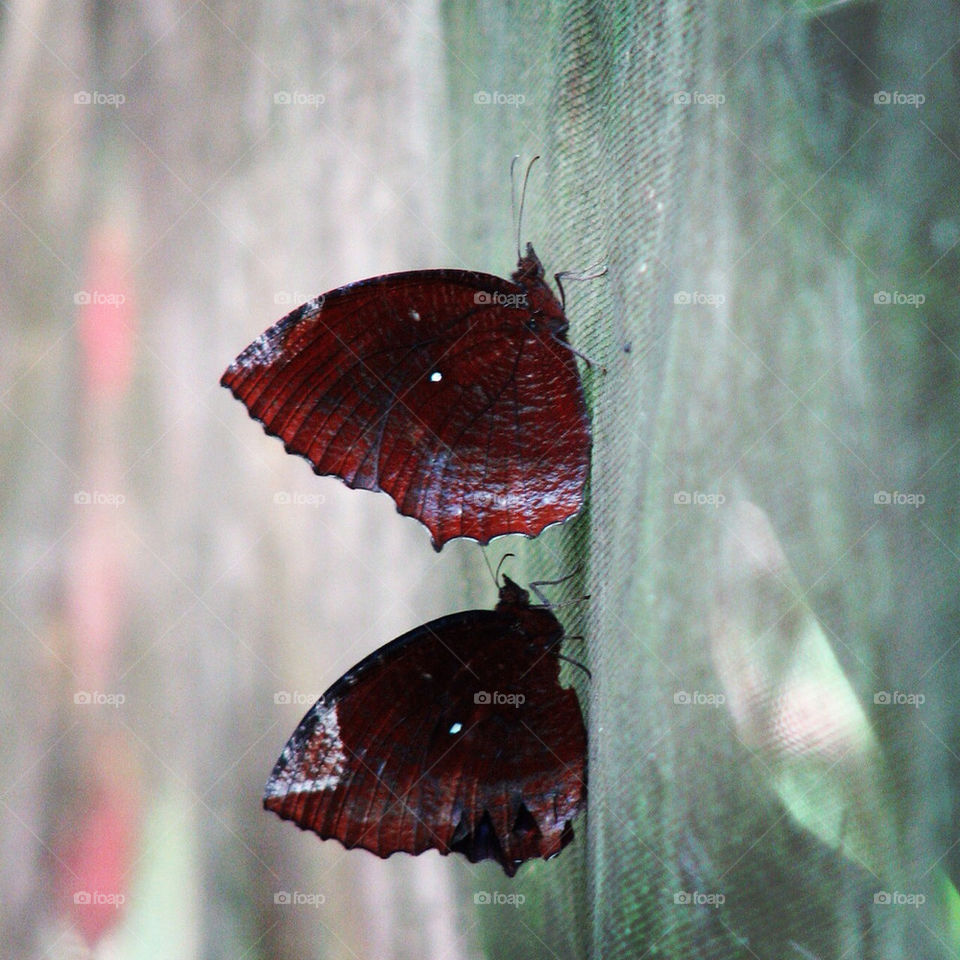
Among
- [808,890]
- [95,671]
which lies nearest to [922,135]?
[808,890]

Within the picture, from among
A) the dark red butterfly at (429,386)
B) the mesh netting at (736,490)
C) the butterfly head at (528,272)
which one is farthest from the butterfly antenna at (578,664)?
the butterfly head at (528,272)

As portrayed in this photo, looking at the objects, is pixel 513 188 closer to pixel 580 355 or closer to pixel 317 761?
pixel 580 355

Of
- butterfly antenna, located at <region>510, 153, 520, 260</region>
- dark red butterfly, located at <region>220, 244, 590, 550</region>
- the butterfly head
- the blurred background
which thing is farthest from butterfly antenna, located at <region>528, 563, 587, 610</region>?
butterfly antenna, located at <region>510, 153, 520, 260</region>

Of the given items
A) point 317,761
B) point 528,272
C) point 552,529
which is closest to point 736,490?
point 552,529

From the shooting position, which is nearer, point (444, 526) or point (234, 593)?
point (444, 526)

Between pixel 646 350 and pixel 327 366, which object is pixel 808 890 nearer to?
pixel 646 350

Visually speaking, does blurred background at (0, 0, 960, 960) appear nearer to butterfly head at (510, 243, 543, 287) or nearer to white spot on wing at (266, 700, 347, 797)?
butterfly head at (510, 243, 543, 287)

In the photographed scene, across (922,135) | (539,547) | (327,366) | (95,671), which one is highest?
(922,135)
